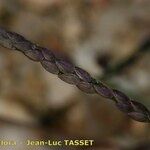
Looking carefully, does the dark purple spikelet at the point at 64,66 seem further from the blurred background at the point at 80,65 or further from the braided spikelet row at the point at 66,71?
the blurred background at the point at 80,65

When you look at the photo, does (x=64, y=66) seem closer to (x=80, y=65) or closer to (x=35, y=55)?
(x=35, y=55)

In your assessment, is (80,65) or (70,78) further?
(80,65)

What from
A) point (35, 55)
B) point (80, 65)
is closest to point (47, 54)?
point (35, 55)

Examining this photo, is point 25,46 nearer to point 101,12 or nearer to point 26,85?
point 26,85

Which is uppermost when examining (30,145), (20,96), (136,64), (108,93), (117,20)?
(117,20)

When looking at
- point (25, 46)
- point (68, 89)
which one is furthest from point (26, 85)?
point (25, 46)

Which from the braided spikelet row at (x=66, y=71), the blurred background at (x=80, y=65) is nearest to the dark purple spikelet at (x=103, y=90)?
the braided spikelet row at (x=66, y=71)
